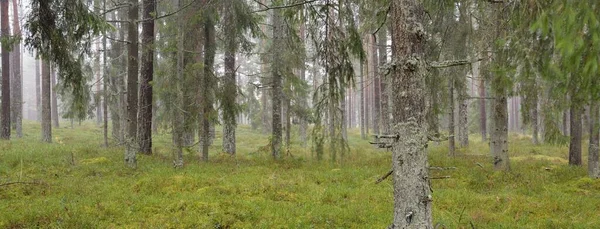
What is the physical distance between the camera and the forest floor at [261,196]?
22.0ft

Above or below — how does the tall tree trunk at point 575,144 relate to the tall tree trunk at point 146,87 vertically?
below

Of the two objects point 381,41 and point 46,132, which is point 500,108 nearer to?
point 381,41

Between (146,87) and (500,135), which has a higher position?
(146,87)

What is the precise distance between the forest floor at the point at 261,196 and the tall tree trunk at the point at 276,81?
4.99 ft

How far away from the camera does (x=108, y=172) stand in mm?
10688

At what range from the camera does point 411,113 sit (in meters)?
4.60

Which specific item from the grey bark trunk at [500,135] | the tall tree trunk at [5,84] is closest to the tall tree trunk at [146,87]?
the tall tree trunk at [5,84]

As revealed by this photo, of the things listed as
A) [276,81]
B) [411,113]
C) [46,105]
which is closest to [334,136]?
[411,113]

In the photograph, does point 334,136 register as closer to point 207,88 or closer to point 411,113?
point 411,113

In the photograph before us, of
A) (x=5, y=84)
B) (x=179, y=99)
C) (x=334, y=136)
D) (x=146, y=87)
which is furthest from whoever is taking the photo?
(x=5, y=84)

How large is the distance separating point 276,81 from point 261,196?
6.31 meters

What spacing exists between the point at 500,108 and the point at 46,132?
68.7 feet

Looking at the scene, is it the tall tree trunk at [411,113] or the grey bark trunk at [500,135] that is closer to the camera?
the tall tree trunk at [411,113]

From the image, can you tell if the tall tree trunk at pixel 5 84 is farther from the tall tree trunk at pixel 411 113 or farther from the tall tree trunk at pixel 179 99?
the tall tree trunk at pixel 411 113
